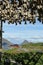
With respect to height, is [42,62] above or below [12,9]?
below

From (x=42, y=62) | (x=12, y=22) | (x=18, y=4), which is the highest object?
(x=18, y=4)

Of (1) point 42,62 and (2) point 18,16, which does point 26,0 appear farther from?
Result: (1) point 42,62

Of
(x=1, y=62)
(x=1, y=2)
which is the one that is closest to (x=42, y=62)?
(x=1, y=62)

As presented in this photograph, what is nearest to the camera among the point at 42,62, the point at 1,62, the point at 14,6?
A: the point at 14,6

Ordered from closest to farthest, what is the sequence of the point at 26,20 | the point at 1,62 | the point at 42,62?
the point at 26,20
the point at 1,62
the point at 42,62

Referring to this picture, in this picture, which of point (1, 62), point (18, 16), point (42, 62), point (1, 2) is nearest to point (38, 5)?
point (18, 16)

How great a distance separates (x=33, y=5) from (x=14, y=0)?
3.03 feet

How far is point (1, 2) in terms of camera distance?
35.9 feet

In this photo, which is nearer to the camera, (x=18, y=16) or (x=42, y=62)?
(x=18, y=16)

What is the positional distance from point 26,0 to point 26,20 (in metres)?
0.68

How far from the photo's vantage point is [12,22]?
10438mm

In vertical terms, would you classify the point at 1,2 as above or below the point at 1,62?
above

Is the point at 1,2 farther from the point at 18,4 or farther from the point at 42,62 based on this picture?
the point at 42,62

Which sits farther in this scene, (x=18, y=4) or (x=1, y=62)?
(x=1, y=62)
